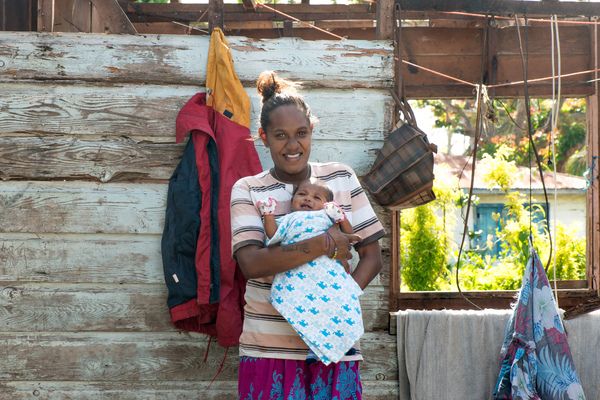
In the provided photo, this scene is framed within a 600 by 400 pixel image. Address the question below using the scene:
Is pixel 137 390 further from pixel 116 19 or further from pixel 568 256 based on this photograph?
pixel 568 256

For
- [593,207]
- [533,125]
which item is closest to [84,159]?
[593,207]

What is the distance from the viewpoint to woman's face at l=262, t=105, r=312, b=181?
2.03 meters

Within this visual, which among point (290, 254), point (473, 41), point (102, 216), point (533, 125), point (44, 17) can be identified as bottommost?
point (290, 254)

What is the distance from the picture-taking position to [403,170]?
2590 millimetres

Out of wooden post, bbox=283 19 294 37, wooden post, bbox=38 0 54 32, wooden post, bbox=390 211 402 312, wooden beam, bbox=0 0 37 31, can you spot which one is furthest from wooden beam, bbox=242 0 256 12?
wooden post, bbox=390 211 402 312

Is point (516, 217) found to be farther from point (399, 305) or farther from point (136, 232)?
point (136, 232)

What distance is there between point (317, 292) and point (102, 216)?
1.49m

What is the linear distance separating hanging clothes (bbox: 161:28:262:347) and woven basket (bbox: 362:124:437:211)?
24.3 inches

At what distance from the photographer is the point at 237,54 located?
111 inches

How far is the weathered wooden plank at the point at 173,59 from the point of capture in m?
2.77

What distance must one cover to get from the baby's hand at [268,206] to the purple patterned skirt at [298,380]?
1.81ft

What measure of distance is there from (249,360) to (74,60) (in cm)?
185

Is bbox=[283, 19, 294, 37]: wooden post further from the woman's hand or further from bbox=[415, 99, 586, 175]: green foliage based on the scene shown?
bbox=[415, 99, 586, 175]: green foliage

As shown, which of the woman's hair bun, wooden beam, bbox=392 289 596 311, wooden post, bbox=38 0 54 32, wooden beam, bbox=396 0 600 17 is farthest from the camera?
wooden beam, bbox=392 289 596 311
